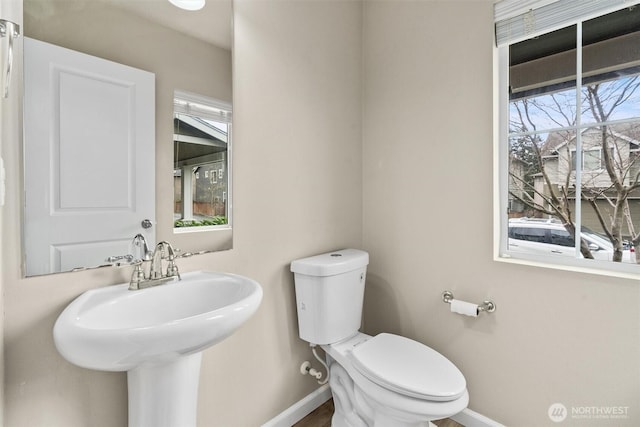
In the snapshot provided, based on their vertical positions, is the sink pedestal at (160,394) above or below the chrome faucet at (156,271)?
below

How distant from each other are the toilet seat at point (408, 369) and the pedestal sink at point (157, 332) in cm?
61

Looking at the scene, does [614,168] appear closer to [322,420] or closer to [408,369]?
[408,369]

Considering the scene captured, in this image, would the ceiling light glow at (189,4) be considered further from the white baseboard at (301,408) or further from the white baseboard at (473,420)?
the white baseboard at (473,420)

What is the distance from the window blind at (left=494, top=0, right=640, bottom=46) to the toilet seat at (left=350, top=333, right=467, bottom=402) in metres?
1.44

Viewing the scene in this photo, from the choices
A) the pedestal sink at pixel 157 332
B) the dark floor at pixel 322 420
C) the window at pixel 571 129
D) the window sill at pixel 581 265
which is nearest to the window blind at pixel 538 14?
the window at pixel 571 129

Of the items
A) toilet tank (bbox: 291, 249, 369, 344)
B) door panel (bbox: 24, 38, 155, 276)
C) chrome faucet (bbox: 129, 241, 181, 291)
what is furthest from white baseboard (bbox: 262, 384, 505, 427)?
door panel (bbox: 24, 38, 155, 276)

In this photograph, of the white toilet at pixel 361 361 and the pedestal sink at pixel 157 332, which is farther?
the white toilet at pixel 361 361

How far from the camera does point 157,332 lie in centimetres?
72

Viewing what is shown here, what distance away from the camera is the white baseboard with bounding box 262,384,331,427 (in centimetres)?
151

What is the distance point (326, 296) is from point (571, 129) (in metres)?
1.29

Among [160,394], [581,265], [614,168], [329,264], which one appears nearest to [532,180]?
[614,168]

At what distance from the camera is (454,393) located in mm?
1107

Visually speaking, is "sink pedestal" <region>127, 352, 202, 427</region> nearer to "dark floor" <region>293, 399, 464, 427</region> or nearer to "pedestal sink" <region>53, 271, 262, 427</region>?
"pedestal sink" <region>53, 271, 262, 427</region>

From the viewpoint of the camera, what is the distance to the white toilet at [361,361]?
1120 millimetres
